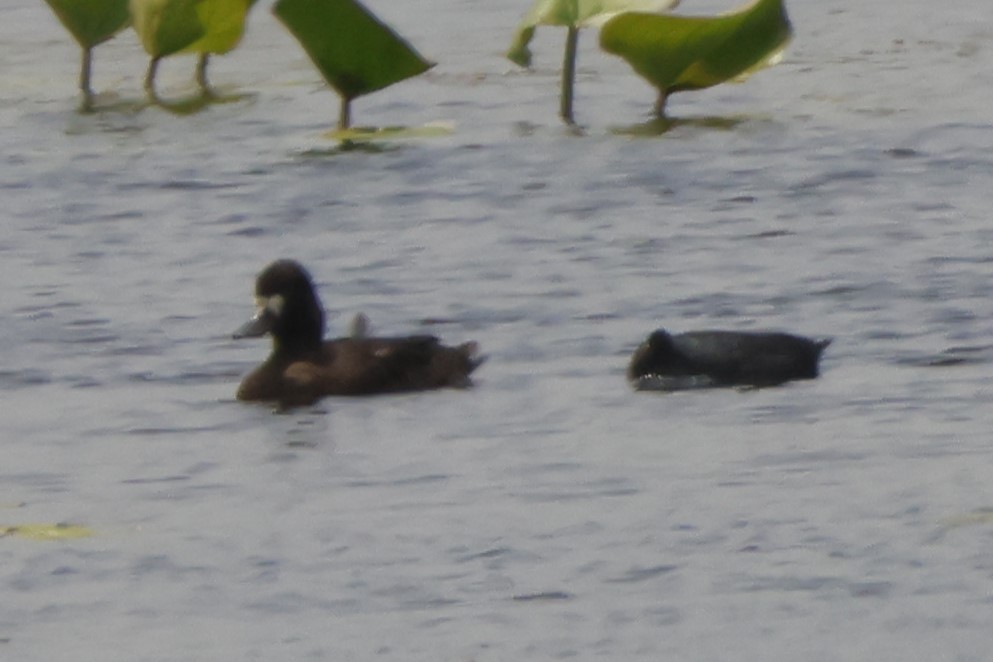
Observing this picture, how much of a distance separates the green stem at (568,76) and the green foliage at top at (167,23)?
228 cm

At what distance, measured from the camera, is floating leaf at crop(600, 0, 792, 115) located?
17.4 m

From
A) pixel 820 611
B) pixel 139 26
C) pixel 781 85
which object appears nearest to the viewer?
pixel 820 611

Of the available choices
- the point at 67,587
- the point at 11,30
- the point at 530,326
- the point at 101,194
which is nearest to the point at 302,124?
the point at 101,194

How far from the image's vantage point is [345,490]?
1017cm

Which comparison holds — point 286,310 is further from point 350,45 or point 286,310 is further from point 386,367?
point 350,45

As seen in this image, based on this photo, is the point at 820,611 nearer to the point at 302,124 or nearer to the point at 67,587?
the point at 67,587

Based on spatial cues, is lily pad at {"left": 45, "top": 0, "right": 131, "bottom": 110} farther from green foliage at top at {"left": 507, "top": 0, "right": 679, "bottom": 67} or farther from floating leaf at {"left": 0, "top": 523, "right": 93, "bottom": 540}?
floating leaf at {"left": 0, "top": 523, "right": 93, "bottom": 540}

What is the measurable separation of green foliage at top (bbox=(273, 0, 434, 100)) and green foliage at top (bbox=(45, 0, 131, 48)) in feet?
7.28

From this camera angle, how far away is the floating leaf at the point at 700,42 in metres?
17.4

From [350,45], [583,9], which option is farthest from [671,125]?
[350,45]

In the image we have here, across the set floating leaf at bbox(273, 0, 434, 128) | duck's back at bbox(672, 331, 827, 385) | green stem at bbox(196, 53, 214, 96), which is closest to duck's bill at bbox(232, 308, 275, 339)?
duck's back at bbox(672, 331, 827, 385)

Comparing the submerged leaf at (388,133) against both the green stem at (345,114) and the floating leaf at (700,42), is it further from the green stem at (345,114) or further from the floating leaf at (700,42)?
the floating leaf at (700,42)

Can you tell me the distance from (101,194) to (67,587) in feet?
26.0

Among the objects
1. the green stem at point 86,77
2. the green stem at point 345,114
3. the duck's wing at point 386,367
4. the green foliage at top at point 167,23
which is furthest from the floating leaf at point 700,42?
the duck's wing at point 386,367
